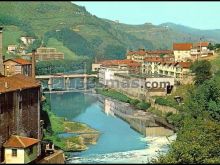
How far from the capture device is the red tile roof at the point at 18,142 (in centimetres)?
1448

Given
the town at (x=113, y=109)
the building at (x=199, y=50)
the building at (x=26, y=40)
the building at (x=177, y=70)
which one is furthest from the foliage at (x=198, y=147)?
the building at (x=26, y=40)

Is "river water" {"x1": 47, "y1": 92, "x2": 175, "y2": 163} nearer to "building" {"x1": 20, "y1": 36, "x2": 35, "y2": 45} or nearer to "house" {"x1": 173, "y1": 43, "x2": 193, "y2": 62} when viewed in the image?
"house" {"x1": 173, "y1": 43, "x2": 193, "y2": 62}

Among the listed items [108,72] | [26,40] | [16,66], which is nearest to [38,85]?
[16,66]

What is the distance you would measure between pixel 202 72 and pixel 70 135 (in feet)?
36.9

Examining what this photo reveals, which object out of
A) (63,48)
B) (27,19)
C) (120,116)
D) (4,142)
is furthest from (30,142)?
(27,19)

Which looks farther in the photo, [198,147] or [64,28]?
[64,28]

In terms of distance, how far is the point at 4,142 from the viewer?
48.1 feet

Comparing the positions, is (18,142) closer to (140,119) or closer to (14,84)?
(14,84)

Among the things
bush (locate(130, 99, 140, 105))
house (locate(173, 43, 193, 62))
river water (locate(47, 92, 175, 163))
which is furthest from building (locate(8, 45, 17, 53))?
bush (locate(130, 99, 140, 105))

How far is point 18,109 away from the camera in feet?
Answer: 50.8

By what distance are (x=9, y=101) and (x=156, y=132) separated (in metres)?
12.2

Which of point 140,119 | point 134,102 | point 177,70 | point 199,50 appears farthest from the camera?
point 199,50

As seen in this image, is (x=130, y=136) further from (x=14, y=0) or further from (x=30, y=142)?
(x=14, y=0)

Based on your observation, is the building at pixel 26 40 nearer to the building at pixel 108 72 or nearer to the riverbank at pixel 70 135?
the building at pixel 108 72
